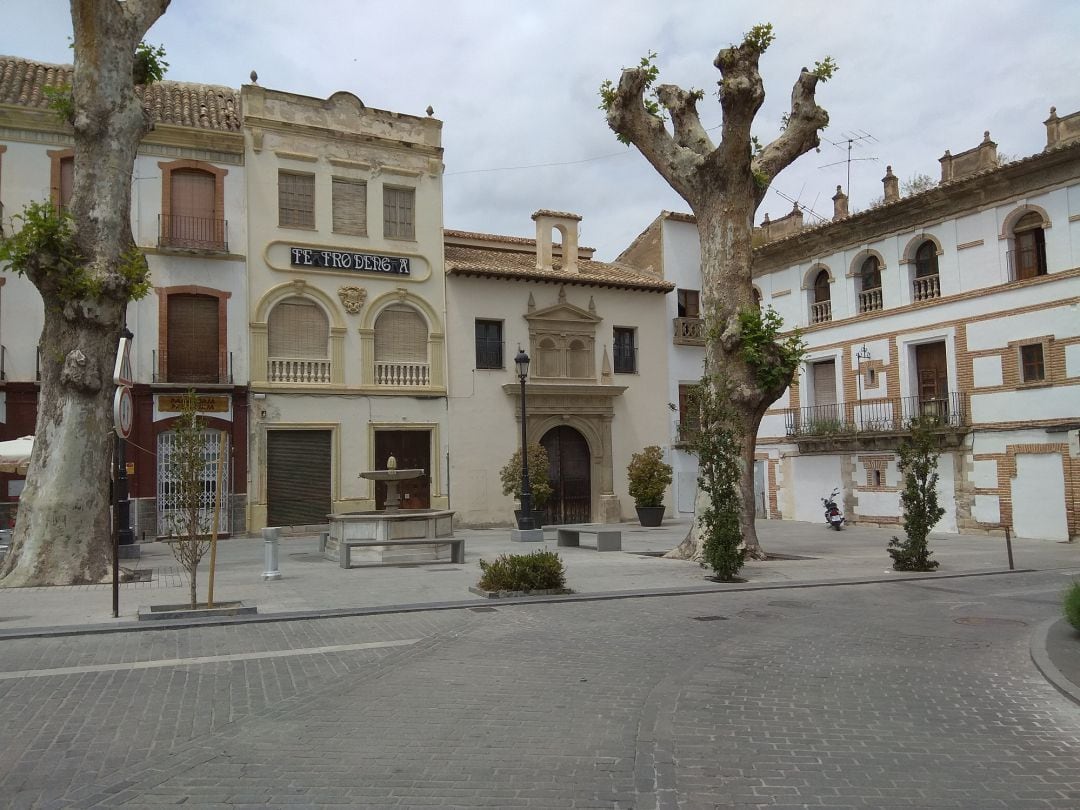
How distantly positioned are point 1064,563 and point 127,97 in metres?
18.2

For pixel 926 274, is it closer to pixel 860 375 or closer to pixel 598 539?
pixel 860 375

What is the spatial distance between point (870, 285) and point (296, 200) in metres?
16.8

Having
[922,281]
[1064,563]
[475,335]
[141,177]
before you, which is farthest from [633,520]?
[141,177]

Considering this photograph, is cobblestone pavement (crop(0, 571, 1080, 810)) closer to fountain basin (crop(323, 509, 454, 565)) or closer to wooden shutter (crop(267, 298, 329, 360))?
fountain basin (crop(323, 509, 454, 565))

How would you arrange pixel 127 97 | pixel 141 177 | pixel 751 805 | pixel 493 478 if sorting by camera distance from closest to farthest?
pixel 751 805, pixel 127 97, pixel 141 177, pixel 493 478

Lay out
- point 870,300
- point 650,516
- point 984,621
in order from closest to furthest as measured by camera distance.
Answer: point 984,621, point 870,300, point 650,516

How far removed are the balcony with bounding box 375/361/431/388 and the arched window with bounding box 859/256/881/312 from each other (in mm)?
13037

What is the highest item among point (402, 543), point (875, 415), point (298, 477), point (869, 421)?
point (875, 415)

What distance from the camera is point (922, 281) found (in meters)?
24.7

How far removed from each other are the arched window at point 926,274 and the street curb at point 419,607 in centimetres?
1150

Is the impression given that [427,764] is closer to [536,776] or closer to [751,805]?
[536,776]

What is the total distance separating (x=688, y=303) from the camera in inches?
1238

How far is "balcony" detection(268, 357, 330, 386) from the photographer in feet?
79.7

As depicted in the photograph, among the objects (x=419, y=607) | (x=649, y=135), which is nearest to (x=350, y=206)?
(x=649, y=135)
